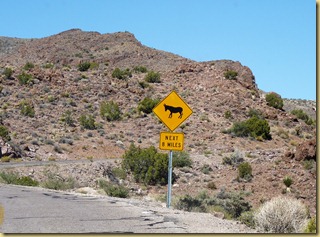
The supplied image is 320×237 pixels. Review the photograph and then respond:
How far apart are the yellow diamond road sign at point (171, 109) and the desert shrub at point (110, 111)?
43.1 m

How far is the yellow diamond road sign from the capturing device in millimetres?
16312

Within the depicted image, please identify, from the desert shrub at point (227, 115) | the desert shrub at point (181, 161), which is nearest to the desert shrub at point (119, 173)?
the desert shrub at point (181, 161)

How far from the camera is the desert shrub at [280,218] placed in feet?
40.5

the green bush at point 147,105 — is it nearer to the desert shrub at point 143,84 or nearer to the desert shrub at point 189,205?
the desert shrub at point 143,84

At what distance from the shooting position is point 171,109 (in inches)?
658

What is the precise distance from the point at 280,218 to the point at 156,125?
46.6m

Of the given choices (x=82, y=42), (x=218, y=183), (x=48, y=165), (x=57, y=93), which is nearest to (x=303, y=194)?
(x=218, y=183)

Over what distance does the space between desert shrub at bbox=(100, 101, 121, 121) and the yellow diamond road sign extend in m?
43.1

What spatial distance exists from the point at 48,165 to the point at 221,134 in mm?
24897

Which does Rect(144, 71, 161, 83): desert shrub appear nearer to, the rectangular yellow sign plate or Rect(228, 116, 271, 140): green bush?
Rect(228, 116, 271, 140): green bush

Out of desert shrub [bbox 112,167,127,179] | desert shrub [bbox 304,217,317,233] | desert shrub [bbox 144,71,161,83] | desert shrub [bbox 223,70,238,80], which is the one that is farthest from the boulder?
desert shrub [bbox 144,71,161,83]

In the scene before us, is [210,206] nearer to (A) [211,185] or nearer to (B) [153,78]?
(A) [211,185]

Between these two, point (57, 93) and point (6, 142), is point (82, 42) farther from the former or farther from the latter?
point (6, 142)

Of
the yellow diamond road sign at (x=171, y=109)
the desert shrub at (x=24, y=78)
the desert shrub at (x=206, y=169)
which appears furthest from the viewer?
the desert shrub at (x=24, y=78)
